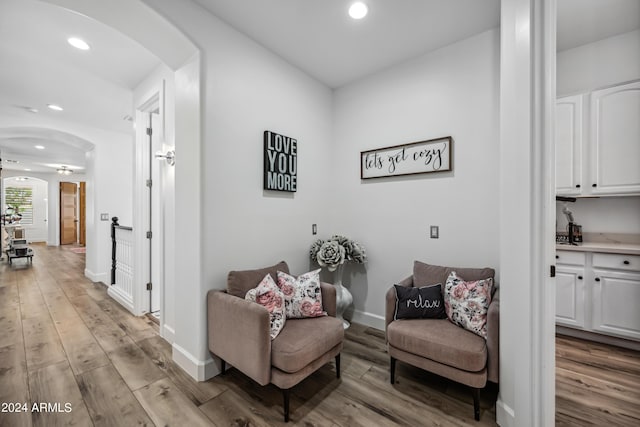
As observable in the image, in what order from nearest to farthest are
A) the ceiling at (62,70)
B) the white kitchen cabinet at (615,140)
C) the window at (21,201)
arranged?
the ceiling at (62,70)
the white kitchen cabinet at (615,140)
the window at (21,201)

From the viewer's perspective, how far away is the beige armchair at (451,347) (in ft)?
5.21

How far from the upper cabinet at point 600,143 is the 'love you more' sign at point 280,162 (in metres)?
2.75

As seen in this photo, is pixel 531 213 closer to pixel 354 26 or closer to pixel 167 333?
pixel 354 26

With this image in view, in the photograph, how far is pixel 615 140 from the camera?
2.47 m

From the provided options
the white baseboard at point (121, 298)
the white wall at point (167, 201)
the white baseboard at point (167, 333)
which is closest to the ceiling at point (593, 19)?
the white wall at point (167, 201)

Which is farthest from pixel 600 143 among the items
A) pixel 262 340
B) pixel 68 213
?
pixel 68 213

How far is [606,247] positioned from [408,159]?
6.30 ft

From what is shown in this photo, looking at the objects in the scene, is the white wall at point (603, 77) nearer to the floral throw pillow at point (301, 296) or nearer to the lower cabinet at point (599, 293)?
the lower cabinet at point (599, 293)

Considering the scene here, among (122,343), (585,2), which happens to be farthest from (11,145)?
(585,2)

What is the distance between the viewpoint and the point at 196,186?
6.50 ft

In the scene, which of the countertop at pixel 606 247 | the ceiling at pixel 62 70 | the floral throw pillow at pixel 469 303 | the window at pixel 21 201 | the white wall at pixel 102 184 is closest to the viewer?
the floral throw pillow at pixel 469 303

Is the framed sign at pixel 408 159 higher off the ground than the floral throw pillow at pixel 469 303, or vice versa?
the framed sign at pixel 408 159

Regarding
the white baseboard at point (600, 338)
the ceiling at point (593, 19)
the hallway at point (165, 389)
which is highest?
the ceiling at point (593, 19)

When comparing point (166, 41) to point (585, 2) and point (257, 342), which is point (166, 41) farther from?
point (585, 2)
